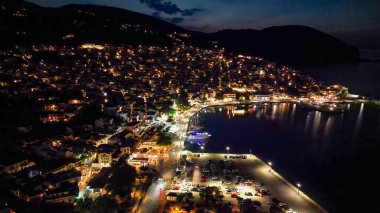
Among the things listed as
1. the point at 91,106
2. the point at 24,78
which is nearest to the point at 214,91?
the point at 91,106

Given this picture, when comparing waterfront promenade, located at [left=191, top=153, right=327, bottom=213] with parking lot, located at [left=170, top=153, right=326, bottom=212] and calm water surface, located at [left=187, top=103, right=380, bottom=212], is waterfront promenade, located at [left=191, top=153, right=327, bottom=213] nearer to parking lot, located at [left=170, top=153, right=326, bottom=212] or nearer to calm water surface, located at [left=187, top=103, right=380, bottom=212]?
parking lot, located at [left=170, top=153, right=326, bottom=212]

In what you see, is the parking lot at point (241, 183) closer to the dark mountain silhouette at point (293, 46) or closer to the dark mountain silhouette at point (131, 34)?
the dark mountain silhouette at point (131, 34)

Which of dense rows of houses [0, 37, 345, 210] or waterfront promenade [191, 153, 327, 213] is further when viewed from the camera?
dense rows of houses [0, 37, 345, 210]

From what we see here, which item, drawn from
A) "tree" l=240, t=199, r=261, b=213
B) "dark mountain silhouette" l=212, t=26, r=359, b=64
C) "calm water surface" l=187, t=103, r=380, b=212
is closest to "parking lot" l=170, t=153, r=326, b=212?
"tree" l=240, t=199, r=261, b=213

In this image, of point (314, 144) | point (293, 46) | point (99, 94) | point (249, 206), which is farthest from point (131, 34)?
point (249, 206)

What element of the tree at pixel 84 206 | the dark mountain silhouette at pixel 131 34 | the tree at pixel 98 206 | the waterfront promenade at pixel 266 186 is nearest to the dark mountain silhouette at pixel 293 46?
the dark mountain silhouette at pixel 131 34

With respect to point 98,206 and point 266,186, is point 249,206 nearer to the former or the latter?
point 266,186
